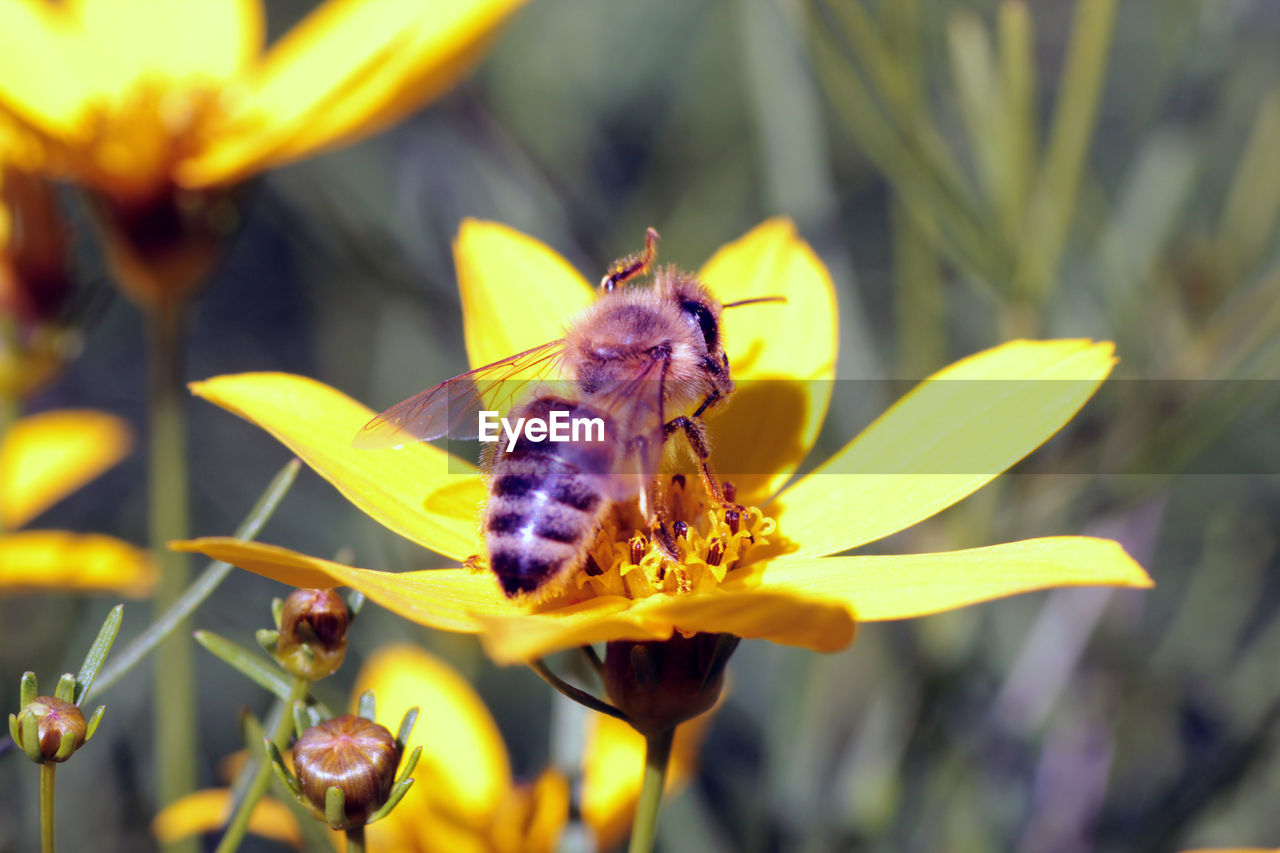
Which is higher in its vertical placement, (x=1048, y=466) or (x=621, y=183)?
(x=621, y=183)

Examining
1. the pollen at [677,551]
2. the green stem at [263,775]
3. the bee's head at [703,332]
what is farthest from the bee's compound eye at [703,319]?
the green stem at [263,775]

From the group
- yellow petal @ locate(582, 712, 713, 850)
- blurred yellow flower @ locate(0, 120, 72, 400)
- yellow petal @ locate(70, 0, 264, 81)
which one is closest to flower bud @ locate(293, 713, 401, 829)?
yellow petal @ locate(582, 712, 713, 850)

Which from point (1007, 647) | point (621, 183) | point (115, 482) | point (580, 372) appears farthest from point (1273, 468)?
point (115, 482)

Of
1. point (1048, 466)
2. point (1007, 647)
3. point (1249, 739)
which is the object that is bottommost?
point (1249, 739)

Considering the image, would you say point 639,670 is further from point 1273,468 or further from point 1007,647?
point 1273,468

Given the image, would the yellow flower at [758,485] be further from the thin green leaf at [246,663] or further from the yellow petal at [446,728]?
the yellow petal at [446,728]
